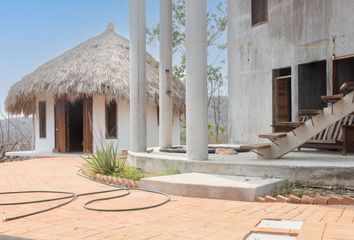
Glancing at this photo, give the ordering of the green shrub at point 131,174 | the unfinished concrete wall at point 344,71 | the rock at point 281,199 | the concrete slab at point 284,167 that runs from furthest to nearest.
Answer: the unfinished concrete wall at point 344,71, the green shrub at point 131,174, the concrete slab at point 284,167, the rock at point 281,199

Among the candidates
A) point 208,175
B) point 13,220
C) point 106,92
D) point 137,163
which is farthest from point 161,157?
A: point 106,92

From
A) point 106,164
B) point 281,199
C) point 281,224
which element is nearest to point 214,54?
point 106,164

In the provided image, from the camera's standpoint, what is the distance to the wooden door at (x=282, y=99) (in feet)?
39.0

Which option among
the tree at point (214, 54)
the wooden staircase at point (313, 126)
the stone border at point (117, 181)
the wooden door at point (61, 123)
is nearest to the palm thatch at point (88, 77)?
the wooden door at point (61, 123)

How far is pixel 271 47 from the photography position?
39.1 feet

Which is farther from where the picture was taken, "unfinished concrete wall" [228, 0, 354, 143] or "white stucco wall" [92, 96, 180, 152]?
"white stucco wall" [92, 96, 180, 152]

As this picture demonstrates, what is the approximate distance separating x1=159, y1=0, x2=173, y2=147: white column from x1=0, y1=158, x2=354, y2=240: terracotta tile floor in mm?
4332

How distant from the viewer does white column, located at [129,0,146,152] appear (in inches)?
386

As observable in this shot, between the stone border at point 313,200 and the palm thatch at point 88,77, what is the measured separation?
10192 millimetres

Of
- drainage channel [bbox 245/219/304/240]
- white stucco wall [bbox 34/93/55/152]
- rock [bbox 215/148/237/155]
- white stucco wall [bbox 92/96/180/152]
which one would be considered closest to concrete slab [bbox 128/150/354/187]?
rock [bbox 215/148/237/155]

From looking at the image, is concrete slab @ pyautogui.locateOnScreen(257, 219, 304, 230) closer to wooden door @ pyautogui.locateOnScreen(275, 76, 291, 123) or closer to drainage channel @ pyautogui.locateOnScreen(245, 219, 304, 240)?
drainage channel @ pyautogui.locateOnScreen(245, 219, 304, 240)

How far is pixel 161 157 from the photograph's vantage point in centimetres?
846

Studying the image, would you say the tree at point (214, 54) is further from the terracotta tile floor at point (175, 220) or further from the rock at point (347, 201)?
the rock at point (347, 201)

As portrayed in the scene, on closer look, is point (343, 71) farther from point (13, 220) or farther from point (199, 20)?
point (13, 220)
